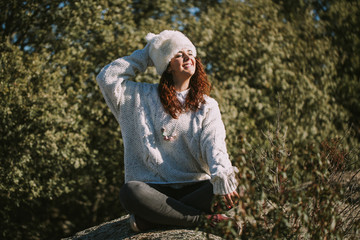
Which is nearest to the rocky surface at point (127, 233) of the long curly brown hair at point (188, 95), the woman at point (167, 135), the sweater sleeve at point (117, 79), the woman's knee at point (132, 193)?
the woman at point (167, 135)

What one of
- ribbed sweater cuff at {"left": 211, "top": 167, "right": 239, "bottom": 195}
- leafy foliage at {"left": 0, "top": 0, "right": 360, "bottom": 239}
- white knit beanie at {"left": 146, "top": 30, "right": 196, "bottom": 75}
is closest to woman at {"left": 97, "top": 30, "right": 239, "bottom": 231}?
white knit beanie at {"left": 146, "top": 30, "right": 196, "bottom": 75}

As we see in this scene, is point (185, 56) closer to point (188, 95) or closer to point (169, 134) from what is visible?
point (188, 95)

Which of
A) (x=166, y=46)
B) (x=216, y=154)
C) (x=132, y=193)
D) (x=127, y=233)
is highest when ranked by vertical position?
(x=166, y=46)

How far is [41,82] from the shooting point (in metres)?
4.34

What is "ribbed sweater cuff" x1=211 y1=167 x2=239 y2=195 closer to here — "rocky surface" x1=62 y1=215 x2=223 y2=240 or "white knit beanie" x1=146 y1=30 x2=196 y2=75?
"rocky surface" x1=62 y1=215 x2=223 y2=240

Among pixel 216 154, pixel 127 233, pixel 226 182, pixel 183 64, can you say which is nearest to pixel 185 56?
pixel 183 64

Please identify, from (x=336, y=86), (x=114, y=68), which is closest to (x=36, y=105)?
(x=114, y=68)

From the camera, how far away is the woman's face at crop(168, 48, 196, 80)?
3.05 meters

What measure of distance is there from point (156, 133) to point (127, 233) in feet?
2.45

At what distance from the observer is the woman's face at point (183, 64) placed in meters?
3.05

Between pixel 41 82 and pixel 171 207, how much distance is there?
2299mm

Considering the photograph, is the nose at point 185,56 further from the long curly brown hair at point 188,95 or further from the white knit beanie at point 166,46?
the long curly brown hair at point 188,95

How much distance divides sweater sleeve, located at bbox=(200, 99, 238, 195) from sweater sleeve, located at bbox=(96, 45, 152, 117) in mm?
621

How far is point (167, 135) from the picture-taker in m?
2.95
